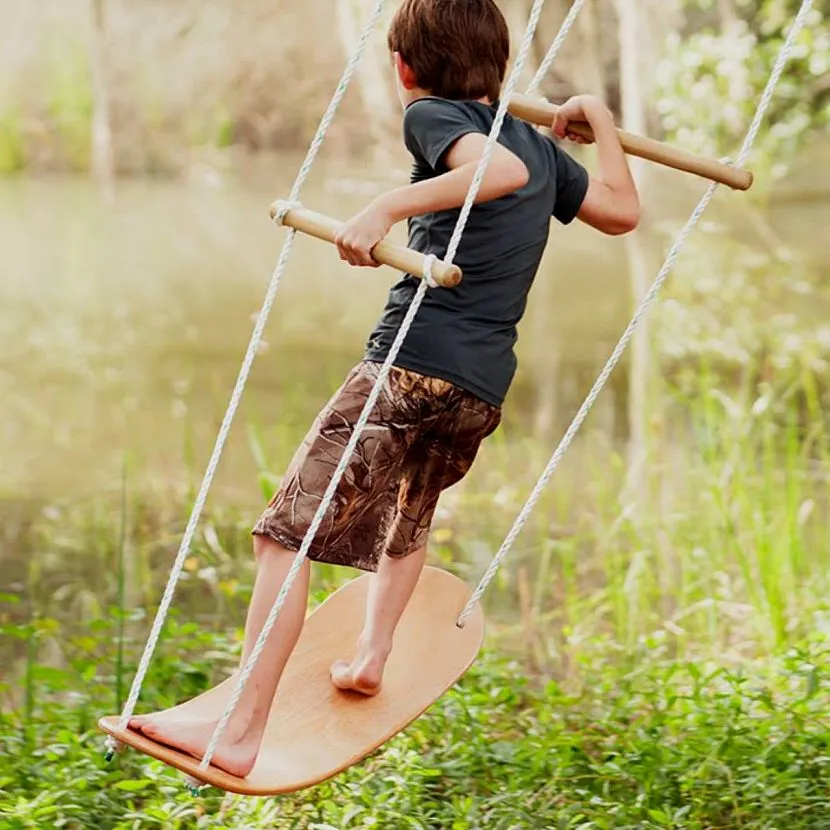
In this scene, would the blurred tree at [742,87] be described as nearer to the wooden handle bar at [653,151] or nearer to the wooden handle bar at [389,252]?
the wooden handle bar at [653,151]

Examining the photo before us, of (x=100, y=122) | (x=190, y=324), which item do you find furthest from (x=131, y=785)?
(x=100, y=122)

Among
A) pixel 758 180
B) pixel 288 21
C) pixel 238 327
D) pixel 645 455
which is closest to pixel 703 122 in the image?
pixel 758 180

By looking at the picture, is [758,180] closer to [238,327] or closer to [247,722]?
[238,327]

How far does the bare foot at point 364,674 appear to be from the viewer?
2.83 meters

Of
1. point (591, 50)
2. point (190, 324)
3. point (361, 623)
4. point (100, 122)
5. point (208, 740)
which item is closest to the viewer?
point (208, 740)

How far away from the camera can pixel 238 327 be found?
28.4ft

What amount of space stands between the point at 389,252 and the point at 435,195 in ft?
0.38

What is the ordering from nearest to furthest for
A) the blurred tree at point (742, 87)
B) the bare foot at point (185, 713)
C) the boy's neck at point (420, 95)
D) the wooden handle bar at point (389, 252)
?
the wooden handle bar at point (389, 252)
the bare foot at point (185, 713)
the boy's neck at point (420, 95)
the blurred tree at point (742, 87)

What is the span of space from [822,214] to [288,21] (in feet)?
22.5

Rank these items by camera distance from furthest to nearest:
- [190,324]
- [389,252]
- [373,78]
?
1. [373,78]
2. [190,324]
3. [389,252]

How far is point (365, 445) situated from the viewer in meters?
2.59

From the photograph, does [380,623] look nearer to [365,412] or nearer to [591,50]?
[365,412]

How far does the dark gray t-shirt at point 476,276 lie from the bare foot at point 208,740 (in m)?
0.66

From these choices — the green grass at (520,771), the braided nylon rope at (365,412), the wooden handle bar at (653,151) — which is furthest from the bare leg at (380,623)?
the wooden handle bar at (653,151)
